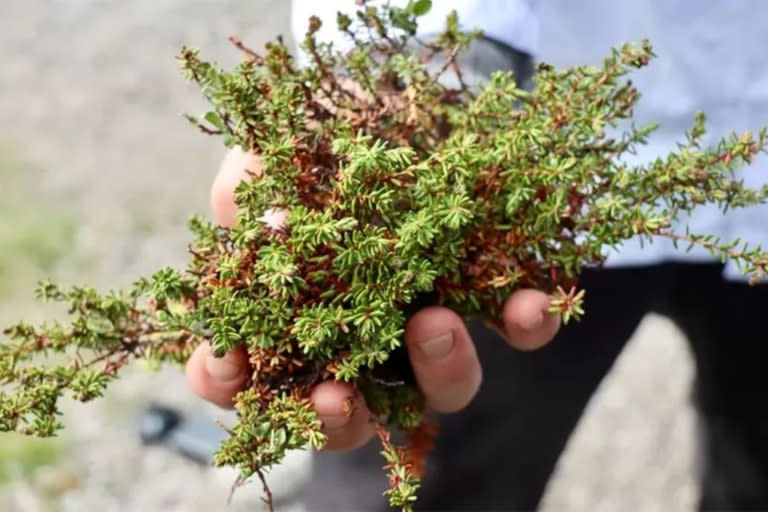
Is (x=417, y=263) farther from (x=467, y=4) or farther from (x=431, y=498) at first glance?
(x=431, y=498)

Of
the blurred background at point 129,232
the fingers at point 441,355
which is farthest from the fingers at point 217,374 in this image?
the blurred background at point 129,232

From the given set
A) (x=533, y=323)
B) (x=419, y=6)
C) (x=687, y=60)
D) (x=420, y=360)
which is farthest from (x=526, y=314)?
(x=687, y=60)

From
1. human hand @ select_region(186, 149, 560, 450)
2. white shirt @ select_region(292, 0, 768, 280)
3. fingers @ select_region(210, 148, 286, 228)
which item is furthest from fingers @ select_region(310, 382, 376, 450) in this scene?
white shirt @ select_region(292, 0, 768, 280)

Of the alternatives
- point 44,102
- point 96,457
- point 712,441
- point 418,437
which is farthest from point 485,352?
point 44,102

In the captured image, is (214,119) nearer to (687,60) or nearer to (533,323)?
(533,323)

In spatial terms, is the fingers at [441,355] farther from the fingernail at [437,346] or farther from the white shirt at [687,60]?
the white shirt at [687,60]

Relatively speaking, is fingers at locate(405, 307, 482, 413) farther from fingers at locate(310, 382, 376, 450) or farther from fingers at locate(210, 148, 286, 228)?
fingers at locate(210, 148, 286, 228)
